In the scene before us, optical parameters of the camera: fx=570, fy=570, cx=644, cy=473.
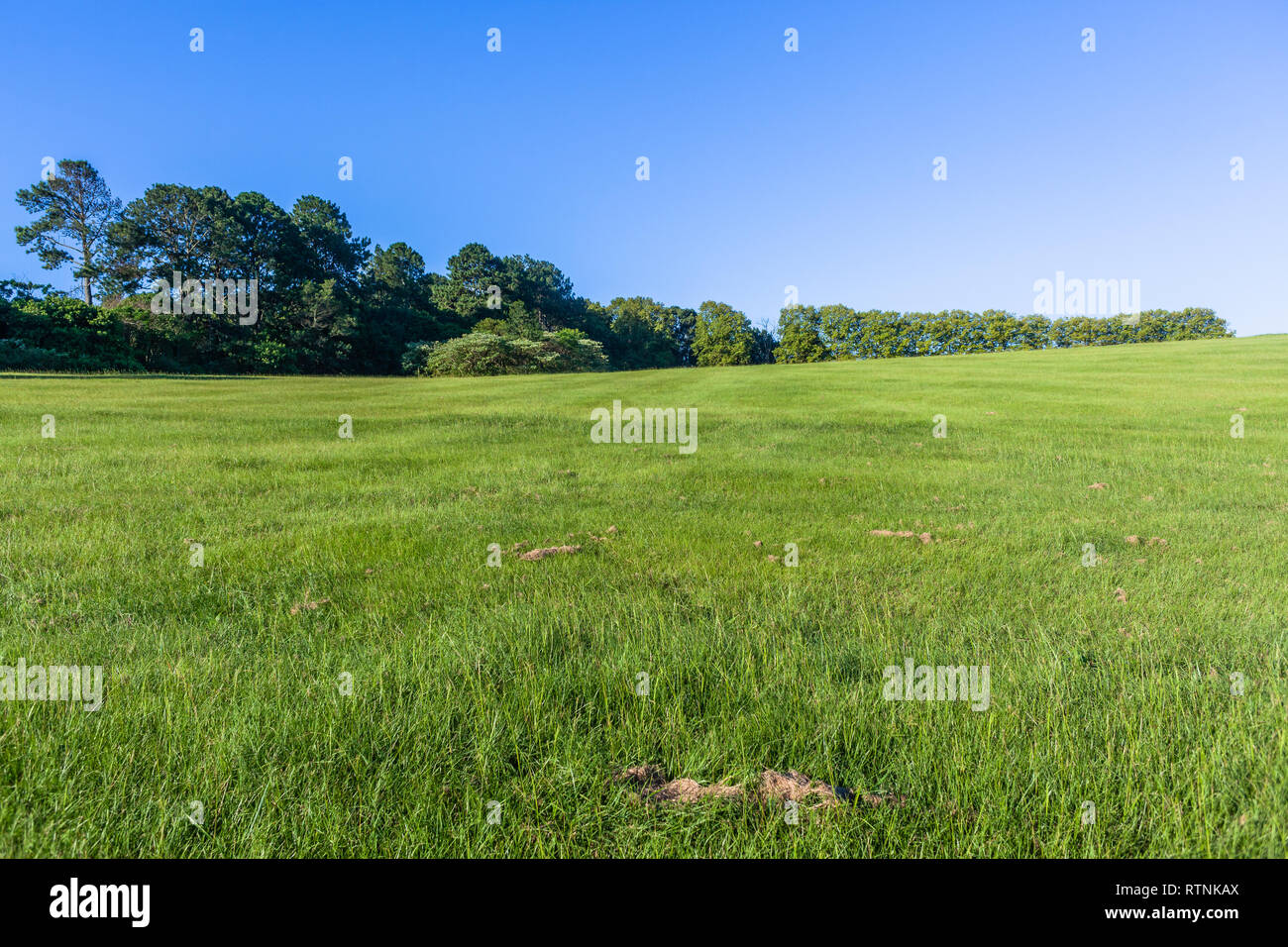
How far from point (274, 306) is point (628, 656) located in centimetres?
6558

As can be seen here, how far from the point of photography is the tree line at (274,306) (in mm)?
43438

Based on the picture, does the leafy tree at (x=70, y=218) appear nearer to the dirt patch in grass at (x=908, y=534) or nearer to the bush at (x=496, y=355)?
the bush at (x=496, y=355)

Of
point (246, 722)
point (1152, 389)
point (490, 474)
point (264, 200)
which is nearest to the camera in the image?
point (246, 722)

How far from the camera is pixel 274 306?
5547 cm

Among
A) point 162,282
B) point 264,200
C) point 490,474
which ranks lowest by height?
point 490,474

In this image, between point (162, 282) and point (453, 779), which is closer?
point (453, 779)

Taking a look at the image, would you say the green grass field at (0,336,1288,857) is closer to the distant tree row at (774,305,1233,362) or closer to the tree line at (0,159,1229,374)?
the tree line at (0,159,1229,374)

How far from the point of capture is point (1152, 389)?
2286 cm

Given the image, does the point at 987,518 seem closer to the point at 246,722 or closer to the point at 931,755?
the point at 931,755

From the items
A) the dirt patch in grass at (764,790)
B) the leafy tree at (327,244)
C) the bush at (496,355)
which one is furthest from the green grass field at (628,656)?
the leafy tree at (327,244)
